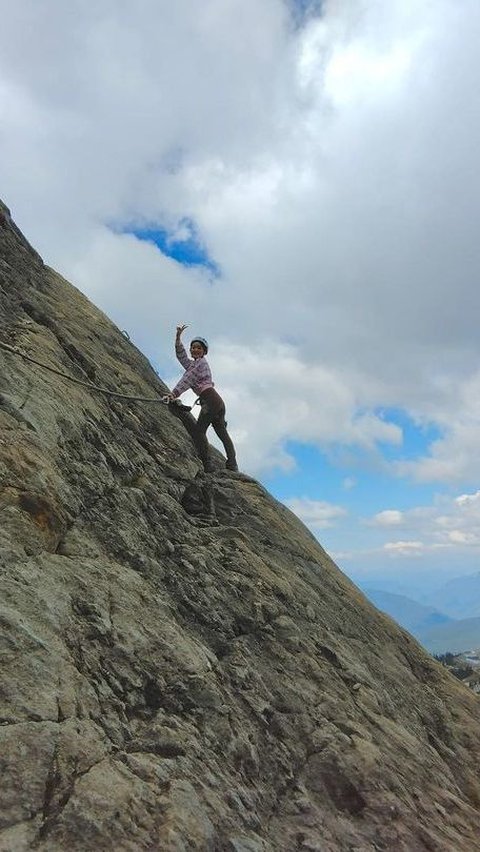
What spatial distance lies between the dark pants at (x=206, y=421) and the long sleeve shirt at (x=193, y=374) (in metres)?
0.28

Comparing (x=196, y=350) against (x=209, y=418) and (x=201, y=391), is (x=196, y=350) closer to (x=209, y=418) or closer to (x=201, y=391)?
(x=201, y=391)

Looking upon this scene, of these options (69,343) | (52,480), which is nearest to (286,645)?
(52,480)

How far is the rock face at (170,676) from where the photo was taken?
7477mm

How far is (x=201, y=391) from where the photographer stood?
1947 cm

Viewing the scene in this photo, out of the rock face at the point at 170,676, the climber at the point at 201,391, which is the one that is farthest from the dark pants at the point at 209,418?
the rock face at the point at 170,676

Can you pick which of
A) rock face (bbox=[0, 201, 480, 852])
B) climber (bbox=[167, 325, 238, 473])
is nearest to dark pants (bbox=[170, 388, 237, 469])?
climber (bbox=[167, 325, 238, 473])

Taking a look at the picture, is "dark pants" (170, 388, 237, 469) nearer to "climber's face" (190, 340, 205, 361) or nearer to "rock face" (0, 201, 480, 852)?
"climber's face" (190, 340, 205, 361)

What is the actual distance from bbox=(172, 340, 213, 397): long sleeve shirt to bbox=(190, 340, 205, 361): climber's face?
0.41ft

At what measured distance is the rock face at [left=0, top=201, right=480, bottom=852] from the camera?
748cm

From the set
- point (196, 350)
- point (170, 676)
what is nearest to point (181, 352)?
point (196, 350)

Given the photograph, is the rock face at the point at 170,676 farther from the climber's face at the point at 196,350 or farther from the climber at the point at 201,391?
the climber's face at the point at 196,350

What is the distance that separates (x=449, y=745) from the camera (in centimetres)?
1625

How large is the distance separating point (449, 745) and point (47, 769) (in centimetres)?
1330

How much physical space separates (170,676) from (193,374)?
36.5 feet
